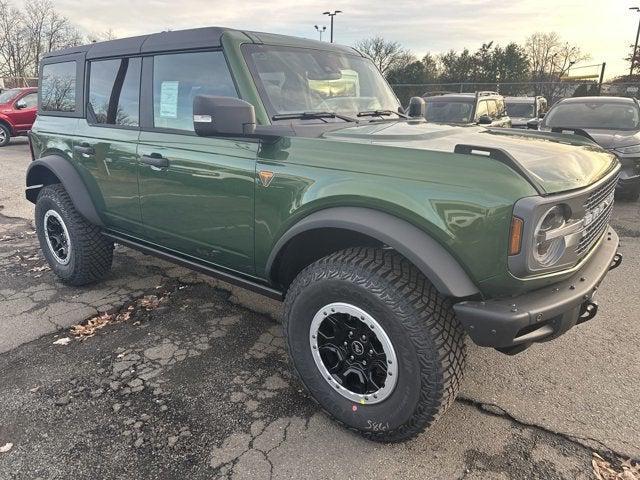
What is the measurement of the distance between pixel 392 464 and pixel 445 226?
3.77ft

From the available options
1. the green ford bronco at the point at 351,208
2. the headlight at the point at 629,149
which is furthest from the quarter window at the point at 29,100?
the headlight at the point at 629,149

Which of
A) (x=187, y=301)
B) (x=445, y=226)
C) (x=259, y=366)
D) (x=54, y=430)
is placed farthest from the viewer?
(x=187, y=301)

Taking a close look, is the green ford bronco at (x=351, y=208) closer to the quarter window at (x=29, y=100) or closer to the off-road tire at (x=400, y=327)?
the off-road tire at (x=400, y=327)

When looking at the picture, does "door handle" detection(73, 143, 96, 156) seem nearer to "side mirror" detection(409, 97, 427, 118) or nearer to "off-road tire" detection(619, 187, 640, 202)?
"side mirror" detection(409, 97, 427, 118)

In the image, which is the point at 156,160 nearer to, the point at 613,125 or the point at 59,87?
the point at 59,87

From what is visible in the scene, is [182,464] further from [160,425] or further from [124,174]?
[124,174]

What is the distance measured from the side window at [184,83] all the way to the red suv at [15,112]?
14144mm

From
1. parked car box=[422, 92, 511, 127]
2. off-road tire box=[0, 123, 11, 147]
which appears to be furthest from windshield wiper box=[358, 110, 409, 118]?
off-road tire box=[0, 123, 11, 147]

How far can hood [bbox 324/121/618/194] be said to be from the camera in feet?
6.90

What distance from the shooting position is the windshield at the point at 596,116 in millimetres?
8117

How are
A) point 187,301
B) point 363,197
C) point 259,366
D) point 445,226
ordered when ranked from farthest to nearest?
point 187,301, point 259,366, point 363,197, point 445,226

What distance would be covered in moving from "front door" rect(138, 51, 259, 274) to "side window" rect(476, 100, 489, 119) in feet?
25.4

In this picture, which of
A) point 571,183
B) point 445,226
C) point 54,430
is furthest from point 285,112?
point 54,430

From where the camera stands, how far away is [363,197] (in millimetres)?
2209
